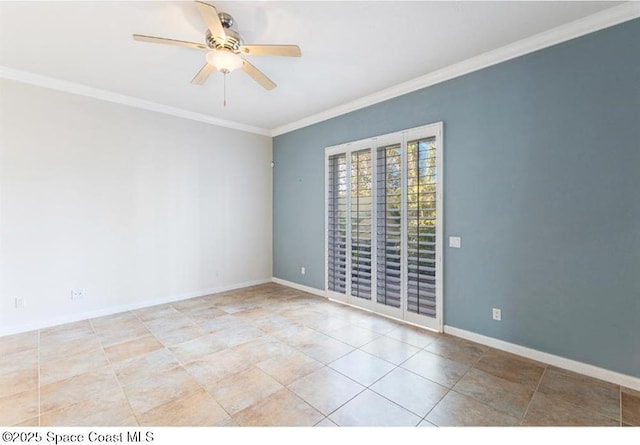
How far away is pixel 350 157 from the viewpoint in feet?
14.4

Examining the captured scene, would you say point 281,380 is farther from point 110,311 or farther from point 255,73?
point 110,311

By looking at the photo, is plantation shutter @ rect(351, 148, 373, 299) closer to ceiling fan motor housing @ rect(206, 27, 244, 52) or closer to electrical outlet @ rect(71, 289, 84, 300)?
ceiling fan motor housing @ rect(206, 27, 244, 52)

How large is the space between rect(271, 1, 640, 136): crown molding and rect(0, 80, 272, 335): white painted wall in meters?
2.51

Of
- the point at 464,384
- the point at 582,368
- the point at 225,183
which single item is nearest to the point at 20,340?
the point at 225,183

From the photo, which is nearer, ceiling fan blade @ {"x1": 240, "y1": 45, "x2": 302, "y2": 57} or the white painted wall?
ceiling fan blade @ {"x1": 240, "y1": 45, "x2": 302, "y2": 57}

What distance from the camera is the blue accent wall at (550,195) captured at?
2.35 meters

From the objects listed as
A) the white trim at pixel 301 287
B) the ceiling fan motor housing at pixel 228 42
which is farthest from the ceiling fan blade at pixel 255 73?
the white trim at pixel 301 287

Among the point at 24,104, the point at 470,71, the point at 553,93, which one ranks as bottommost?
the point at 553,93

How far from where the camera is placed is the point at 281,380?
2455 millimetres

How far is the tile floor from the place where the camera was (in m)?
2.02

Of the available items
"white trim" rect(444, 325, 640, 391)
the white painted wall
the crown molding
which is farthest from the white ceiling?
"white trim" rect(444, 325, 640, 391)

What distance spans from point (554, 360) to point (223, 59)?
3.83 metres
